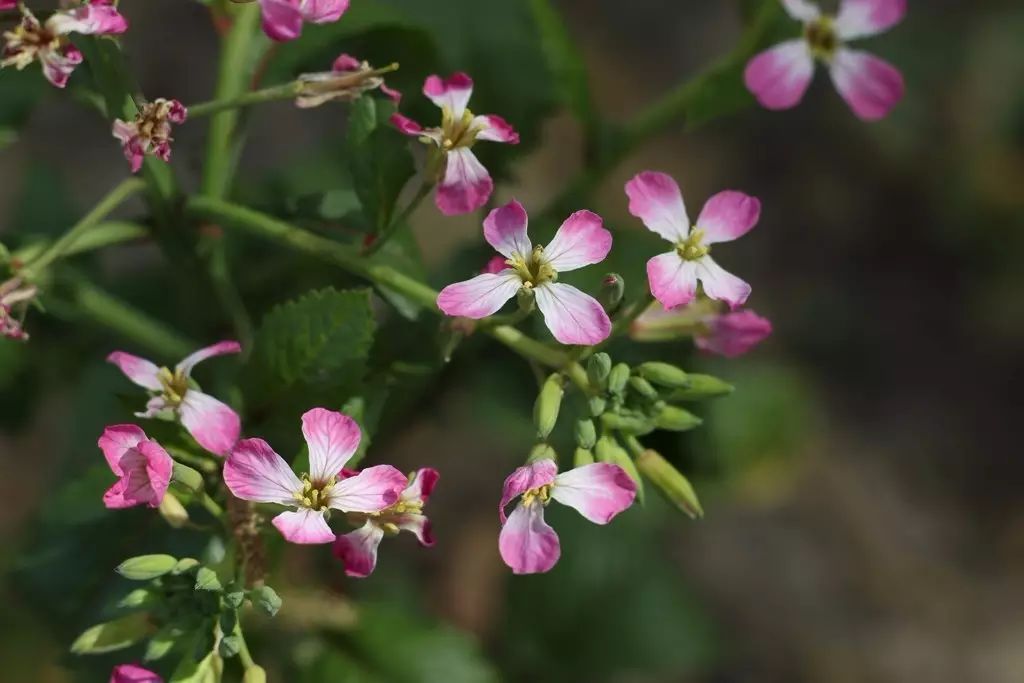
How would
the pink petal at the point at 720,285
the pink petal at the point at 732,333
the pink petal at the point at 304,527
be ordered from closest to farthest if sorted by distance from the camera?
the pink petal at the point at 304,527 < the pink petal at the point at 720,285 < the pink petal at the point at 732,333

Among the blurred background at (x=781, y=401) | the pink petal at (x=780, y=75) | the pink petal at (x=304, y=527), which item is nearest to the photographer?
the pink petal at (x=304, y=527)

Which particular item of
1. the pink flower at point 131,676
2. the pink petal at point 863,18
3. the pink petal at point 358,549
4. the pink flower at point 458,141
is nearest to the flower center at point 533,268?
the pink flower at point 458,141

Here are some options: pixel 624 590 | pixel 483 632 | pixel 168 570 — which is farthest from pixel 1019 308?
pixel 168 570

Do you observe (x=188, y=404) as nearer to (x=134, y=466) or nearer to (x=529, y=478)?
(x=134, y=466)

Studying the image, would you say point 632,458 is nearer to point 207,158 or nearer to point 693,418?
point 693,418

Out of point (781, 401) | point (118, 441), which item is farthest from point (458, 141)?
point (781, 401)

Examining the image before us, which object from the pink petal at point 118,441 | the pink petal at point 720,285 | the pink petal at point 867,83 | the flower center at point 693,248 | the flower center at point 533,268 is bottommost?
the pink petal at point 118,441

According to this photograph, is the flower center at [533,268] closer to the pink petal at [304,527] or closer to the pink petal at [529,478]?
the pink petal at [529,478]
